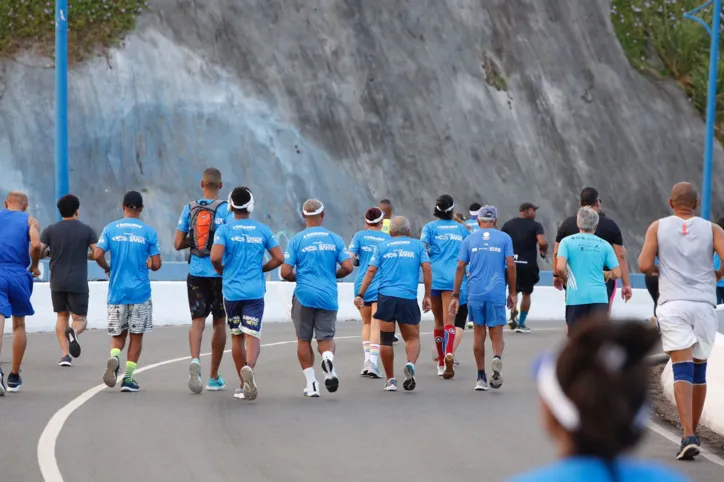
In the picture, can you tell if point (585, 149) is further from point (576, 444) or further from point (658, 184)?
point (576, 444)

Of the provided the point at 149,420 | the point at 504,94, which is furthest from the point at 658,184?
the point at 149,420

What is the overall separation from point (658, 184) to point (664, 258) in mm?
36113

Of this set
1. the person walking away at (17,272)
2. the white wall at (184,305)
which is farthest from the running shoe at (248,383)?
the white wall at (184,305)

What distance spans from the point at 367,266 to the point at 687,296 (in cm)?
565

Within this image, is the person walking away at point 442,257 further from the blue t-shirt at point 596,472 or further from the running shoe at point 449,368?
the blue t-shirt at point 596,472

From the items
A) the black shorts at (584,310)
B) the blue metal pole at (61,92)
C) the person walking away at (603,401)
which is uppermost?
the blue metal pole at (61,92)

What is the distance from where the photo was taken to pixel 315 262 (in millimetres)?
12094

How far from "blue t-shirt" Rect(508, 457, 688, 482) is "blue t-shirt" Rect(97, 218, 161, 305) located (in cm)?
1016

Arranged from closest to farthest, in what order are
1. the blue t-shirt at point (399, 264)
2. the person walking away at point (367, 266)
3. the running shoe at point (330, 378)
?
the running shoe at point (330, 378)
the blue t-shirt at point (399, 264)
the person walking away at point (367, 266)

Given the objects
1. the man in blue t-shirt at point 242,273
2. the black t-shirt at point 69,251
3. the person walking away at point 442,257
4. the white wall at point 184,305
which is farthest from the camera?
the white wall at point 184,305

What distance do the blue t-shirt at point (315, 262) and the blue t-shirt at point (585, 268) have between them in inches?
83.4

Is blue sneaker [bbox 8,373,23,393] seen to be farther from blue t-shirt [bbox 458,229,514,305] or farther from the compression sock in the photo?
blue t-shirt [bbox 458,229,514,305]

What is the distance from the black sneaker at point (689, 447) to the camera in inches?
354

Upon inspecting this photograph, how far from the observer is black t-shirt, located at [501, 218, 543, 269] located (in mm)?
20453
